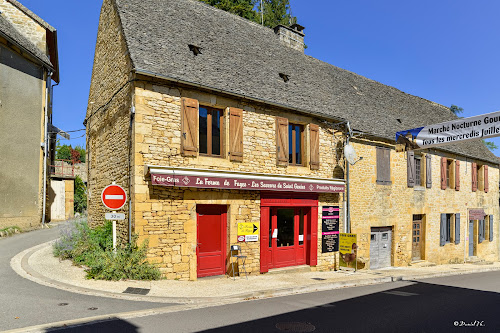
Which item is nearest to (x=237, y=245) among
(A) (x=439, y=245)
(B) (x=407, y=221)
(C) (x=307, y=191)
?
(C) (x=307, y=191)

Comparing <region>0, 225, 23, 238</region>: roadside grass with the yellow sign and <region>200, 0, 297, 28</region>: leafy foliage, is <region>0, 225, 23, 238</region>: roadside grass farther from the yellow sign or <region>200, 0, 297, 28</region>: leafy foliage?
<region>200, 0, 297, 28</region>: leafy foliage

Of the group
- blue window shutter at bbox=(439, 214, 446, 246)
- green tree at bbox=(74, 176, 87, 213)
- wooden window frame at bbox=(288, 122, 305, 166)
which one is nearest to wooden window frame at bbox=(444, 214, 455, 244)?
blue window shutter at bbox=(439, 214, 446, 246)

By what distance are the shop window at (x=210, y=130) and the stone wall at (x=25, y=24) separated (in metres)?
13.9

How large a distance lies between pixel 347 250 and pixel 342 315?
18.9 feet

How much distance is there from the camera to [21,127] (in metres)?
16.3

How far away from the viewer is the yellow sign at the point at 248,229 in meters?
10.2

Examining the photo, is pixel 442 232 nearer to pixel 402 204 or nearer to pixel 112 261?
pixel 402 204

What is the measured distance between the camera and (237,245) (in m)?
9.88

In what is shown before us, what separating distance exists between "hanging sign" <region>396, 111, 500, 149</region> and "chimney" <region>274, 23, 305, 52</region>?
754cm

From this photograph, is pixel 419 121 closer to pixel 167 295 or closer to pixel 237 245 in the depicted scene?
pixel 237 245

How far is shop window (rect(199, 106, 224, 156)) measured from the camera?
9969mm

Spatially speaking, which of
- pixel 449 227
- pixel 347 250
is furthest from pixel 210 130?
pixel 449 227

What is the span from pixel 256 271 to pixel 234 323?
479 cm

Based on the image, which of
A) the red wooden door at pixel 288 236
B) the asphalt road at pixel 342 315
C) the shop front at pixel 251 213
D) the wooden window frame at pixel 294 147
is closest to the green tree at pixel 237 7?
the wooden window frame at pixel 294 147
